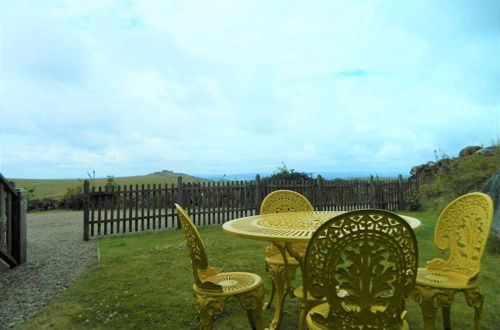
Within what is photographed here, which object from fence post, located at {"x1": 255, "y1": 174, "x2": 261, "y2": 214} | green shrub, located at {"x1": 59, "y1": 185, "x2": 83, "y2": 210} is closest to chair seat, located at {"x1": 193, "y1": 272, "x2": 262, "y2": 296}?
fence post, located at {"x1": 255, "y1": 174, "x2": 261, "y2": 214}

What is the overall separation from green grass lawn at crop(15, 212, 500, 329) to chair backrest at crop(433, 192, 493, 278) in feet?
2.30

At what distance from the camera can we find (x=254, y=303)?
262cm

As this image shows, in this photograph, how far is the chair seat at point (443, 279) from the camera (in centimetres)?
252

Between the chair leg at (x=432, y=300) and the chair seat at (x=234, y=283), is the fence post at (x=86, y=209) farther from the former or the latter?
the chair leg at (x=432, y=300)

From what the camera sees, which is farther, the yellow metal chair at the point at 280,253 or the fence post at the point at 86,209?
the fence post at the point at 86,209

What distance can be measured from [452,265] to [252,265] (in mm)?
3036

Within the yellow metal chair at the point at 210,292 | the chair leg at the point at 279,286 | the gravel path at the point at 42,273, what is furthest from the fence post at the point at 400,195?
the yellow metal chair at the point at 210,292

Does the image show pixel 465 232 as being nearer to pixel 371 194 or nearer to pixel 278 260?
pixel 278 260

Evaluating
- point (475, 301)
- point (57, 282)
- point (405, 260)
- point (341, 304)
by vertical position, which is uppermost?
point (405, 260)

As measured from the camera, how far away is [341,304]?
5.92ft

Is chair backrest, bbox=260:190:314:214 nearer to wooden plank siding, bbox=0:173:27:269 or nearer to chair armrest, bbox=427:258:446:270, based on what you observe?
chair armrest, bbox=427:258:446:270

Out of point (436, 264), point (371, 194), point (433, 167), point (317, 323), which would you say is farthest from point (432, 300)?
point (433, 167)

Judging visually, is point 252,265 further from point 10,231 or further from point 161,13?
point 161,13

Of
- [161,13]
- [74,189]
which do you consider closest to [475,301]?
[161,13]
